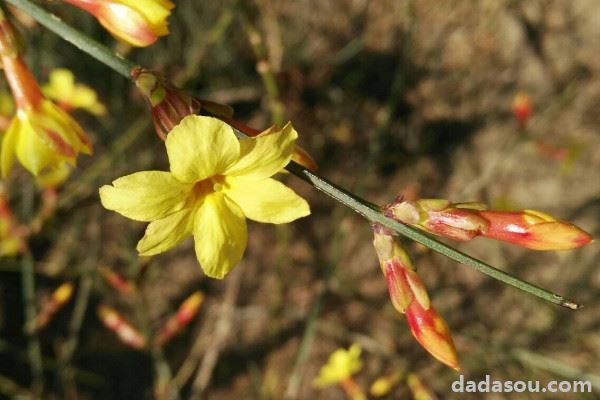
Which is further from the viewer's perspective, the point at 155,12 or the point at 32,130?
the point at 32,130

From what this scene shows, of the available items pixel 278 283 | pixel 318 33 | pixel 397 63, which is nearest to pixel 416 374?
pixel 278 283

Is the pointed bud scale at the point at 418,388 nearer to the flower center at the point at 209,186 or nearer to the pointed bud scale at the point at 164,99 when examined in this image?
the flower center at the point at 209,186

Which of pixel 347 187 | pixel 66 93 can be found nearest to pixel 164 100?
pixel 66 93

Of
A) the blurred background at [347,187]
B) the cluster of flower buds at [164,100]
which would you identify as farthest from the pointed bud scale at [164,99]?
the blurred background at [347,187]

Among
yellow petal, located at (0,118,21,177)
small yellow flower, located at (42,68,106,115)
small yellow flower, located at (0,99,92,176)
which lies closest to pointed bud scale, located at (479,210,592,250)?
small yellow flower, located at (0,99,92,176)

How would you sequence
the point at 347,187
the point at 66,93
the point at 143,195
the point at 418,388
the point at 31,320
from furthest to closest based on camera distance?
1. the point at 347,187
2. the point at 418,388
3. the point at 31,320
4. the point at 66,93
5. the point at 143,195

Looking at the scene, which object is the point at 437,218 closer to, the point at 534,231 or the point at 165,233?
the point at 534,231
